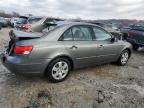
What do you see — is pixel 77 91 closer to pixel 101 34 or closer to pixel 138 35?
pixel 101 34

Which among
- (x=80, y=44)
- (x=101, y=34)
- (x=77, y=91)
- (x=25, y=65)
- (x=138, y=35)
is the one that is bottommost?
(x=77, y=91)

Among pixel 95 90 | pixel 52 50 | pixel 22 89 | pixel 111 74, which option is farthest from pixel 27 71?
pixel 111 74

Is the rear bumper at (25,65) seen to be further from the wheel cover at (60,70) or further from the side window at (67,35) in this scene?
the side window at (67,35)

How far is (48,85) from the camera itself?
4879mm

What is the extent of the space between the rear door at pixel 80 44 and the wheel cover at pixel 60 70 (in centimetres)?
32

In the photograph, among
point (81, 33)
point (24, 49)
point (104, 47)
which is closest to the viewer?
point (24, 49)

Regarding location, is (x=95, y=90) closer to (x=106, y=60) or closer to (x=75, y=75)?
(x=75, y=75)

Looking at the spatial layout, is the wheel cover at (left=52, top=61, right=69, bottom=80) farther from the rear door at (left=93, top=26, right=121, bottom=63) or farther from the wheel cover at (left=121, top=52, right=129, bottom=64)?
the wheel cover at (left=121, top=52, right=129, bottom=64)

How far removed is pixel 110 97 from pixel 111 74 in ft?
5.64

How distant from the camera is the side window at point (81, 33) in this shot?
529 centimetres

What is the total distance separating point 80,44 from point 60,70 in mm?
867

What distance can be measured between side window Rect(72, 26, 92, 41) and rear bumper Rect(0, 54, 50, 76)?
1.13m

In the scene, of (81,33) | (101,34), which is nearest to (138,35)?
(101,34)

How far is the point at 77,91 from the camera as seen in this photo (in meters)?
4.62
